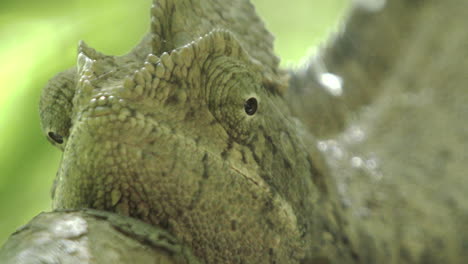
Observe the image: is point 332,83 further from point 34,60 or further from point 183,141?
point 183,141

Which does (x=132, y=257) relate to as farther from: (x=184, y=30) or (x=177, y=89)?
(x=184, y=30)

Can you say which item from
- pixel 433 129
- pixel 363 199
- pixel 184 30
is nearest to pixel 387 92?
pixel 433 129

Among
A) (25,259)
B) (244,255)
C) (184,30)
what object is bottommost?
(25,259)

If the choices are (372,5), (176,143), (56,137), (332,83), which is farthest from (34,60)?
(372,5)

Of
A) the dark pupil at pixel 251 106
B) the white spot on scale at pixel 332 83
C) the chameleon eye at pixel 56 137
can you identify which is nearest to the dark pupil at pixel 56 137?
the chameleon eye at pixel 56 137

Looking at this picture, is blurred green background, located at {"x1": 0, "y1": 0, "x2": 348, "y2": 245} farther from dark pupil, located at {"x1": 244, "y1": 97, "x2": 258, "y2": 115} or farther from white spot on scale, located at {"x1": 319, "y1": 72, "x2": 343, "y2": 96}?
white spot on scale, located at {"x1": 319, "y1": 72, "x2": 343, "y2": 96}
